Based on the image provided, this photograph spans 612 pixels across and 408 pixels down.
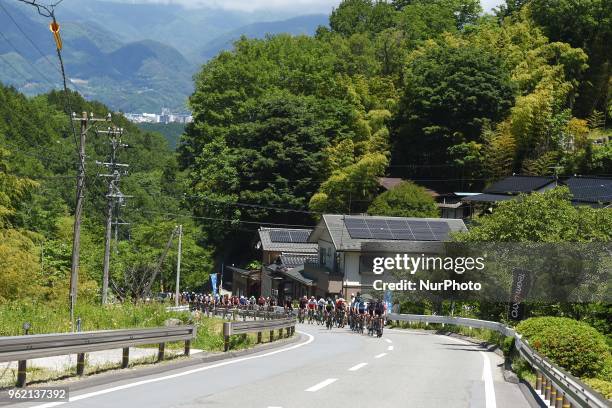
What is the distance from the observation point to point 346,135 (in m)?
69.8

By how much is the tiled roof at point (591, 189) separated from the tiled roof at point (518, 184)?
1.79m

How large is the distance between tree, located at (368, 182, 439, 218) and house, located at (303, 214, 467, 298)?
117 inches

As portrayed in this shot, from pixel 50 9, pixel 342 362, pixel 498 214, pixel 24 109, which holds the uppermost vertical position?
pixel 24 109

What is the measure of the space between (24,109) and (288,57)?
100 ft

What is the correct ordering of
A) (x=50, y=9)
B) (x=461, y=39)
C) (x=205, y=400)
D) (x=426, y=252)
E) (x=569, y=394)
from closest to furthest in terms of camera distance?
(x=569, y=394)
(x=205, y=400)
(x=50, y=9)
(x=426, y=252)
(x=461, y=39)

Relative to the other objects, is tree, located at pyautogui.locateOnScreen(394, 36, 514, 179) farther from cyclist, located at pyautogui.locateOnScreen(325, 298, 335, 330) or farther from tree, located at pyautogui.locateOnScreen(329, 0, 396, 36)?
tree, located at pyautogui.locateOnScreen(329, 0, 396, 36)

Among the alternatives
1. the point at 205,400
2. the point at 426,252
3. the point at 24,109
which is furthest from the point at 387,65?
the point at 205,400

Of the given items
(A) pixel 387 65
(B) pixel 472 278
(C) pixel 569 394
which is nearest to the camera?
(C) pixel 569 394

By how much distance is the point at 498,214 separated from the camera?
3350 centimetres

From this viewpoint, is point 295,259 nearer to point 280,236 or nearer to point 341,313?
point 280,236

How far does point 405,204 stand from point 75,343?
5192 cm

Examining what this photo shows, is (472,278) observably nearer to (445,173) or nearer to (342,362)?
(342,362)

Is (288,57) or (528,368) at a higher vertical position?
(288,57)

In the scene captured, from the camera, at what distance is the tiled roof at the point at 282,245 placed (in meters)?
67.4
